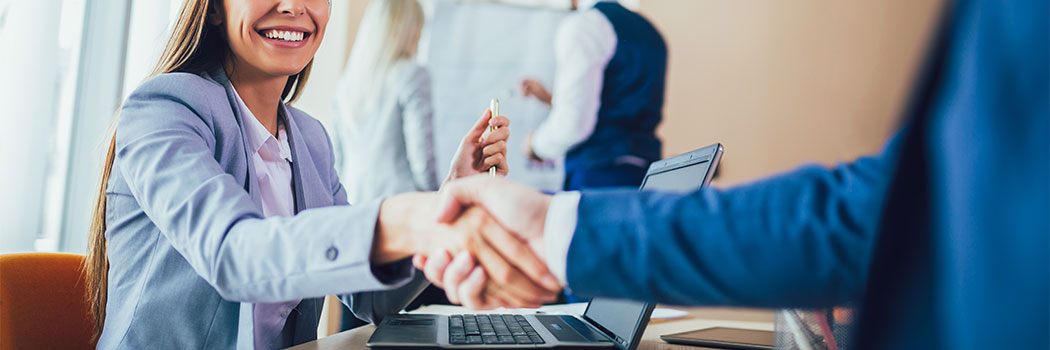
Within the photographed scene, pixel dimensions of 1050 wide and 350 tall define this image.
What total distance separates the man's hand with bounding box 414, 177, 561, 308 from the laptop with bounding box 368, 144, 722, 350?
0.08 m

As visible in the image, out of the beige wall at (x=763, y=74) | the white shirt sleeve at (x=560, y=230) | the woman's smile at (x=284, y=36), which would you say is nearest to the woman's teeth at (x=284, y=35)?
the woman's smile at (x=284, y=36)

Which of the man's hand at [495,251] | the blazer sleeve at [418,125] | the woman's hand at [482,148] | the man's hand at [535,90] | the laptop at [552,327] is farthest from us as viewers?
the man's hand at [535,90]

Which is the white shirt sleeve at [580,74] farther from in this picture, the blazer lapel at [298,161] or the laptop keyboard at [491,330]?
the laptop keyboard at [491,330]

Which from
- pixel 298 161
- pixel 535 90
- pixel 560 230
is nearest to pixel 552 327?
pixel 560 230

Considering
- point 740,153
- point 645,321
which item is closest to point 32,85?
point 645,321

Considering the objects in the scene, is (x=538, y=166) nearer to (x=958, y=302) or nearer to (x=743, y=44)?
(x=743, y=44)

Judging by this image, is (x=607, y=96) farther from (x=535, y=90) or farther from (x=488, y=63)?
(x=488, y=63)

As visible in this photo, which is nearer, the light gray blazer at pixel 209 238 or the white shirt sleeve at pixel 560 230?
the white shirt sleeve at pixel 560 230

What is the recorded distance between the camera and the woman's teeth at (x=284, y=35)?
42.2 inches

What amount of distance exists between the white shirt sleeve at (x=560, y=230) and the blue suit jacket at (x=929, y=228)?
0.15 feet

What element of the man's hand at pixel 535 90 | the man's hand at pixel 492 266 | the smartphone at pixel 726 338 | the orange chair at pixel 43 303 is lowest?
the orange chair at pixel 43 303

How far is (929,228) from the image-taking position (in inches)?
14.3

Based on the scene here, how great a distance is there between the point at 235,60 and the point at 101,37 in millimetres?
1112

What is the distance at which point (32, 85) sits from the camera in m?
1.70
